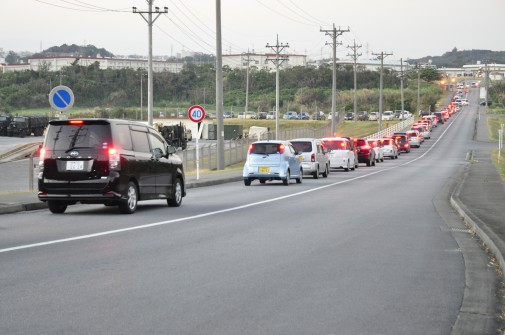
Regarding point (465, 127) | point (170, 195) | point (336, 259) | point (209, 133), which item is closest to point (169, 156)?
point (170, 195)

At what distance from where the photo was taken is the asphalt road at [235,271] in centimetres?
760

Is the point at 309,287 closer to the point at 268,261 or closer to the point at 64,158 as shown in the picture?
the point at 268,261

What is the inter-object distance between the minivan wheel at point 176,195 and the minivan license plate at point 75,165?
3.55 metres

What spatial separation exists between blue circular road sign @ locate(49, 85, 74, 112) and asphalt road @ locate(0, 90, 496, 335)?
14.2 feet

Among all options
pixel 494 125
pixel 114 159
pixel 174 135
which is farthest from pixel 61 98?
pixel 494 125

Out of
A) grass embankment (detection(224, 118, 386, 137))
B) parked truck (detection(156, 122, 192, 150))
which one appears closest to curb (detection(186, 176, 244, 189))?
parked truck (detection(156, 122, 192, 150))

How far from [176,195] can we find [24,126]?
69.2 metres

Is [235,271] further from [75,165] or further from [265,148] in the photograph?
[265,148]

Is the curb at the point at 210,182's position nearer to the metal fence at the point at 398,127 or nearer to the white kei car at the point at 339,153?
the white kei car at the point at 339,153

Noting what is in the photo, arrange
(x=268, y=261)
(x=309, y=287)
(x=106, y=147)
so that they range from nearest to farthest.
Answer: (x=309, y=287) → (x=268, y=261) → (x=106, y=147)

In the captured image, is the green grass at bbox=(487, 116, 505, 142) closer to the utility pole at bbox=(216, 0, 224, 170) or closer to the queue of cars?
the queue of cars

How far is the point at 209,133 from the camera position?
10519 cm

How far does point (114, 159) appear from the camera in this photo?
18359 mm

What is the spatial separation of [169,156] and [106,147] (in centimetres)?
344
